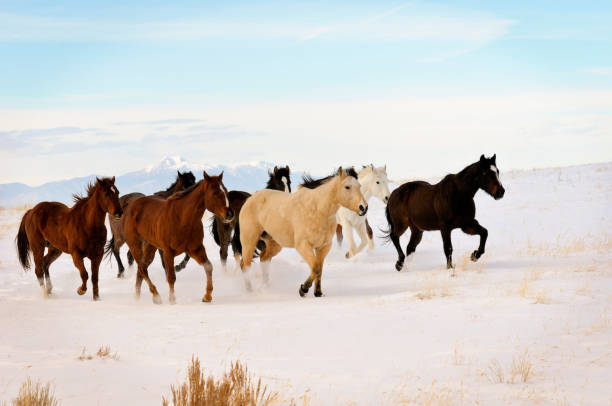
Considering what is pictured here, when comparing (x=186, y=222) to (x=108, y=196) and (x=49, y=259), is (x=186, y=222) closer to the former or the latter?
(x=108, y=196)

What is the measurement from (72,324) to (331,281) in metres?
5.39

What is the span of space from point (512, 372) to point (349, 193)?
4.65 m

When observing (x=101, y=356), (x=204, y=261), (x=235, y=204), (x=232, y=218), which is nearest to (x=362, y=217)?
(x=235, y=204)

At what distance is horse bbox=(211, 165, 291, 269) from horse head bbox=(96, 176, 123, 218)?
2.88 meters

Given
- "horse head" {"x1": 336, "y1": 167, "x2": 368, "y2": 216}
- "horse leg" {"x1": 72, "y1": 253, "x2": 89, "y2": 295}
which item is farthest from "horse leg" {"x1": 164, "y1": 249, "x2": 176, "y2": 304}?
"horse head" {"x1": 336, "y1": 167, "x2": 368, "y2": 216}

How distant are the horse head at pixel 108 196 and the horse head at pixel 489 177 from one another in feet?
21.4

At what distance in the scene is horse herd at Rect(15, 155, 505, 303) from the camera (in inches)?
402

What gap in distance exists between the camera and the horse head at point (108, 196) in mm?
10641

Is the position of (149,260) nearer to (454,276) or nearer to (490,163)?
(454,276)

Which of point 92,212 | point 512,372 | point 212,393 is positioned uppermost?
point 92,212

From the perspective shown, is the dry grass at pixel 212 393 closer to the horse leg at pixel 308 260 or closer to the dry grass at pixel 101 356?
the dry grass at pixel 101 356

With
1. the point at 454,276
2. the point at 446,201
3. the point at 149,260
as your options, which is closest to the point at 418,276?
the point at 454,276

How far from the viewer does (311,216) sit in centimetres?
1030

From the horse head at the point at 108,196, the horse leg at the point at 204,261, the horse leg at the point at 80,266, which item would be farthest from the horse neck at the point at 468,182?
the horse leg at the point at 80,266
